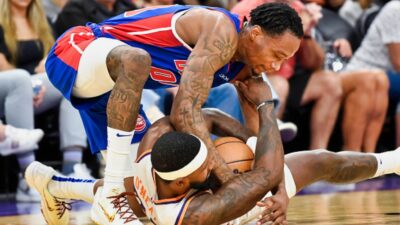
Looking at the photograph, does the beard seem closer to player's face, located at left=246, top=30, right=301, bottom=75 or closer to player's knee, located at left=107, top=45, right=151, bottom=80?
player's knee, located at left=107, top=45, right=151, bottom=80

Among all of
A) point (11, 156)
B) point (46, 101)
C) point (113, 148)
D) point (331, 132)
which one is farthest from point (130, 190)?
point (331, 132)

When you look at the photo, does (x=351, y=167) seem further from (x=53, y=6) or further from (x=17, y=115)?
(x=53, y=6)

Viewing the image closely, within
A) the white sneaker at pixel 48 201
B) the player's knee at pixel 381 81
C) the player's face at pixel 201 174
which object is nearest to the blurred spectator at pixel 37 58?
the white sneaker at pixel 48 201

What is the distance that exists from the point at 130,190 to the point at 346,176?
42.5 inches

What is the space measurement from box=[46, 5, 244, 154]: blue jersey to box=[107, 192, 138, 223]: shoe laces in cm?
73

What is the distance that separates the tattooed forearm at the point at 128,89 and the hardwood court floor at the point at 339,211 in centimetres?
101

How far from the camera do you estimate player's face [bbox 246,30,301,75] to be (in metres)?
3.84

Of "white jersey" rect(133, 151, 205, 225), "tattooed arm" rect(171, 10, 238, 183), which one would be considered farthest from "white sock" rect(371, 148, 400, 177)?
"white jersey" rect(133, 151, 205, 225)

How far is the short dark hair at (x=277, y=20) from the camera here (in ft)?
12.6

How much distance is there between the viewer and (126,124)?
3723 mm

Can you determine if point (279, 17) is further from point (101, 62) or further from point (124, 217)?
point (124, 217)

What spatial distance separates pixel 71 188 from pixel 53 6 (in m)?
3.60

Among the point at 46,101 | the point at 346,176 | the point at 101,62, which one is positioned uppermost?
the point at 101,62

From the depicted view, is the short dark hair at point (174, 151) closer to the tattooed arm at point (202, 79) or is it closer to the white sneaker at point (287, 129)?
the tattooed arm at point (202, 79)
